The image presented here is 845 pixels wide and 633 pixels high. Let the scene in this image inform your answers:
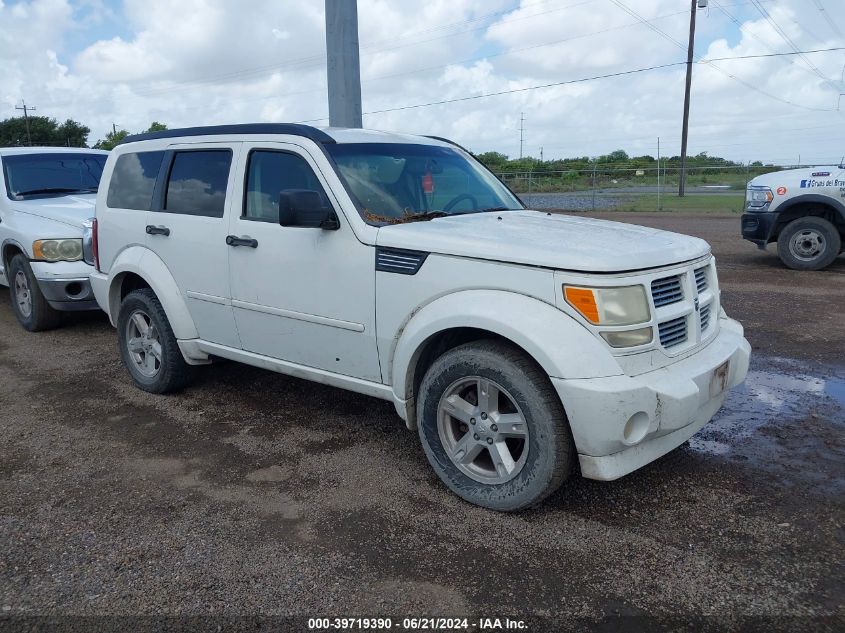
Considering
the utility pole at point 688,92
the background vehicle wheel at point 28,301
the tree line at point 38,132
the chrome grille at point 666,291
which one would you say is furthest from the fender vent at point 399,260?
the tree line at point 38,132

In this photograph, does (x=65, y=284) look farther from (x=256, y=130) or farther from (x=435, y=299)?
(x=435, y=299)

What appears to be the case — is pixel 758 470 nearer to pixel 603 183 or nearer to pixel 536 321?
pixel 536 321

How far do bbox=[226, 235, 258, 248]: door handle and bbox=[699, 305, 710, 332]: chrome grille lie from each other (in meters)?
2.61

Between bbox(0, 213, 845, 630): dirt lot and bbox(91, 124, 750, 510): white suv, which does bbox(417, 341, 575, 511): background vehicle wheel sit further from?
bbox(0, 213, 845, 630): dirt lot

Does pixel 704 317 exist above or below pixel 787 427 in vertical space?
above

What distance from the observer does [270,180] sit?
452 cm

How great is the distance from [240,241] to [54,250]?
3649 millimetres

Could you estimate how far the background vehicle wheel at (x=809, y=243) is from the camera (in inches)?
404

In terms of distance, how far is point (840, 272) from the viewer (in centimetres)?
1055

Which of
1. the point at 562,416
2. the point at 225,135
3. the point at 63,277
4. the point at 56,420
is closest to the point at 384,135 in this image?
the point at 225,135

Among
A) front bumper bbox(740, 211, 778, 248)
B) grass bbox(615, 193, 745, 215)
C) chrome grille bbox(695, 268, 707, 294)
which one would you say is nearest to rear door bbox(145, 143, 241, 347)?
chrome grille bbox(695, 268, 707, 294)

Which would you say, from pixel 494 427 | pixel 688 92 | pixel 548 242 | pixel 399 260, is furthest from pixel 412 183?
pixel 688 92

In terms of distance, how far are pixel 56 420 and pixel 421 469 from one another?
2693mm

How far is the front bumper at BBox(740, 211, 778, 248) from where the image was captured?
10391 mm
